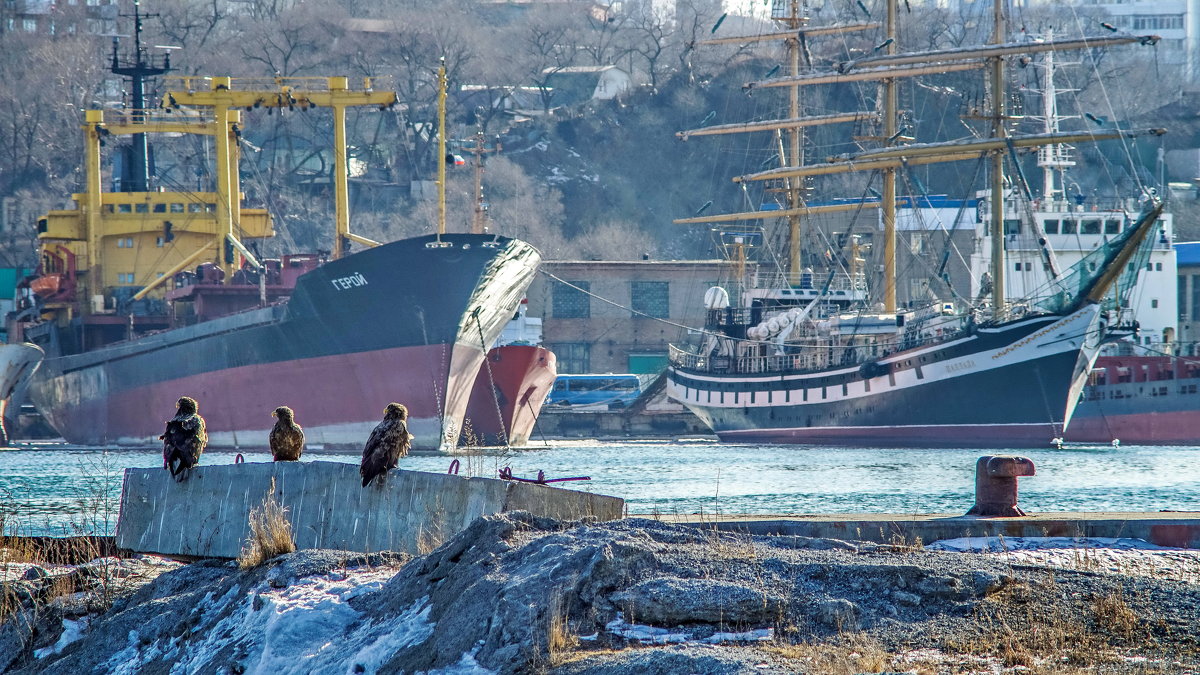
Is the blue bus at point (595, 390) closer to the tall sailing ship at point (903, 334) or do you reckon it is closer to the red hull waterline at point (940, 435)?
the tall sailing ship at point (903, 334)

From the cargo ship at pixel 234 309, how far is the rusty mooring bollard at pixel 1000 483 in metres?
30.7

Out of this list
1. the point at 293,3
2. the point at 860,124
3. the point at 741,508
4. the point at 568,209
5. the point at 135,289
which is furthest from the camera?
the point at 293,3

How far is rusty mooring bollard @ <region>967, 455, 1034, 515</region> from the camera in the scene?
1242cm

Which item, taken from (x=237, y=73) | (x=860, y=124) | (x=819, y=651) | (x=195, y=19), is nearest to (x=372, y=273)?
(x=860, y=124)

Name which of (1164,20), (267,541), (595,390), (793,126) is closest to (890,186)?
(793,126)

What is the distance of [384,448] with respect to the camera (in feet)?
39.2

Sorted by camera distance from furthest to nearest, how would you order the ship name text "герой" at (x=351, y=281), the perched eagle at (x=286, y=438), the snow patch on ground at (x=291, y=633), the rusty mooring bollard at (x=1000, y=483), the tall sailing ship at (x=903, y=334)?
the tall sailing ship at (x=903, y=334), the ship name text "герой" at (x=351, y=281), the perched eagle at (x=286, y=438), the rusty mooring bollard at (x=1000, y=483), the snow patch on ground at (x=291, y=633)

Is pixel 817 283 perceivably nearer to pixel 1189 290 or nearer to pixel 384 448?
pixel 1189 290

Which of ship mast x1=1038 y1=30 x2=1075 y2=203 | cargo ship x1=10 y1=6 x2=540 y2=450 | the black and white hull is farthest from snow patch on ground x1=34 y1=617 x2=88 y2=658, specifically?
ship mast x1=1038 y1=30 x2=1075 y2=203

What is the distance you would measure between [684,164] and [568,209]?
7838mm

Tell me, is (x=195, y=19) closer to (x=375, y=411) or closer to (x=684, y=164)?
(x=684, y=164)

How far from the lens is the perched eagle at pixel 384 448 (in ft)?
39.0

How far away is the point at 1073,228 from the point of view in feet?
203

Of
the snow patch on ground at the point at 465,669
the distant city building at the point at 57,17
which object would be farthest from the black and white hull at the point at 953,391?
the distant city building at the point at 57,17
